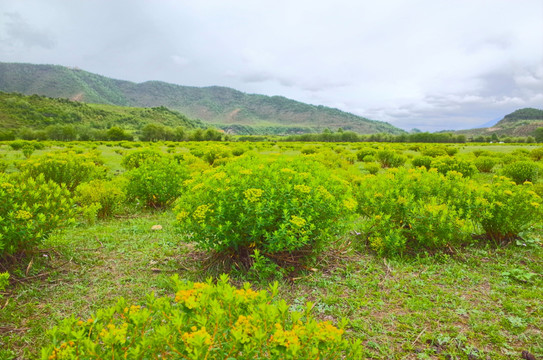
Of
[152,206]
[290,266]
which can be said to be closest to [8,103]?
[152,206]

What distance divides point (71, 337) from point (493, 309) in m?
4.34

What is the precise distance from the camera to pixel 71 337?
1.56 meters

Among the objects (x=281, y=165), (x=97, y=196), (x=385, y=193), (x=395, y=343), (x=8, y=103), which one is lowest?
(x=395, y=343)

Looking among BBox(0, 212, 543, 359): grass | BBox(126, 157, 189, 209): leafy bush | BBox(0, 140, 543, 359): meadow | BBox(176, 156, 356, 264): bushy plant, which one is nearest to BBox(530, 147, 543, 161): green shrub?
BBox(0, 140, 543, 359): meadow

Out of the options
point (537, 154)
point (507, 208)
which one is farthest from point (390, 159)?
point (507, 208)

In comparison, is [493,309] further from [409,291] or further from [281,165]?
[281,165]

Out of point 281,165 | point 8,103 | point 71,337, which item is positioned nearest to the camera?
point 71,337

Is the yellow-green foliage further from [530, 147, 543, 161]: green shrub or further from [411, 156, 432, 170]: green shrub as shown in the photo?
[530, 147, 543, 161]: green shrub

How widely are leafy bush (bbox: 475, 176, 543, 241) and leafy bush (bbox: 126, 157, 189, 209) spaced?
6.98m

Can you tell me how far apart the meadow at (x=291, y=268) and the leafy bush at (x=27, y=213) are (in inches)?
0.9

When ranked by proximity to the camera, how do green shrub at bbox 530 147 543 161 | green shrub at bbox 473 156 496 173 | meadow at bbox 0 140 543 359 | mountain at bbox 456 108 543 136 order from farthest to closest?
1. mountain at bbox 456 108 543 136
2. green shrub at bbox 530 147 543 161
3. green shrub at bbox 473 156 496 173
4. meadow at bbox 0 140 543 359

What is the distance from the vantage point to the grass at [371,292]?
2895 mm

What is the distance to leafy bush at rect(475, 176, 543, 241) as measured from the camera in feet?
15.8

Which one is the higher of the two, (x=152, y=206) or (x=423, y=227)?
(x=423, y=227)
